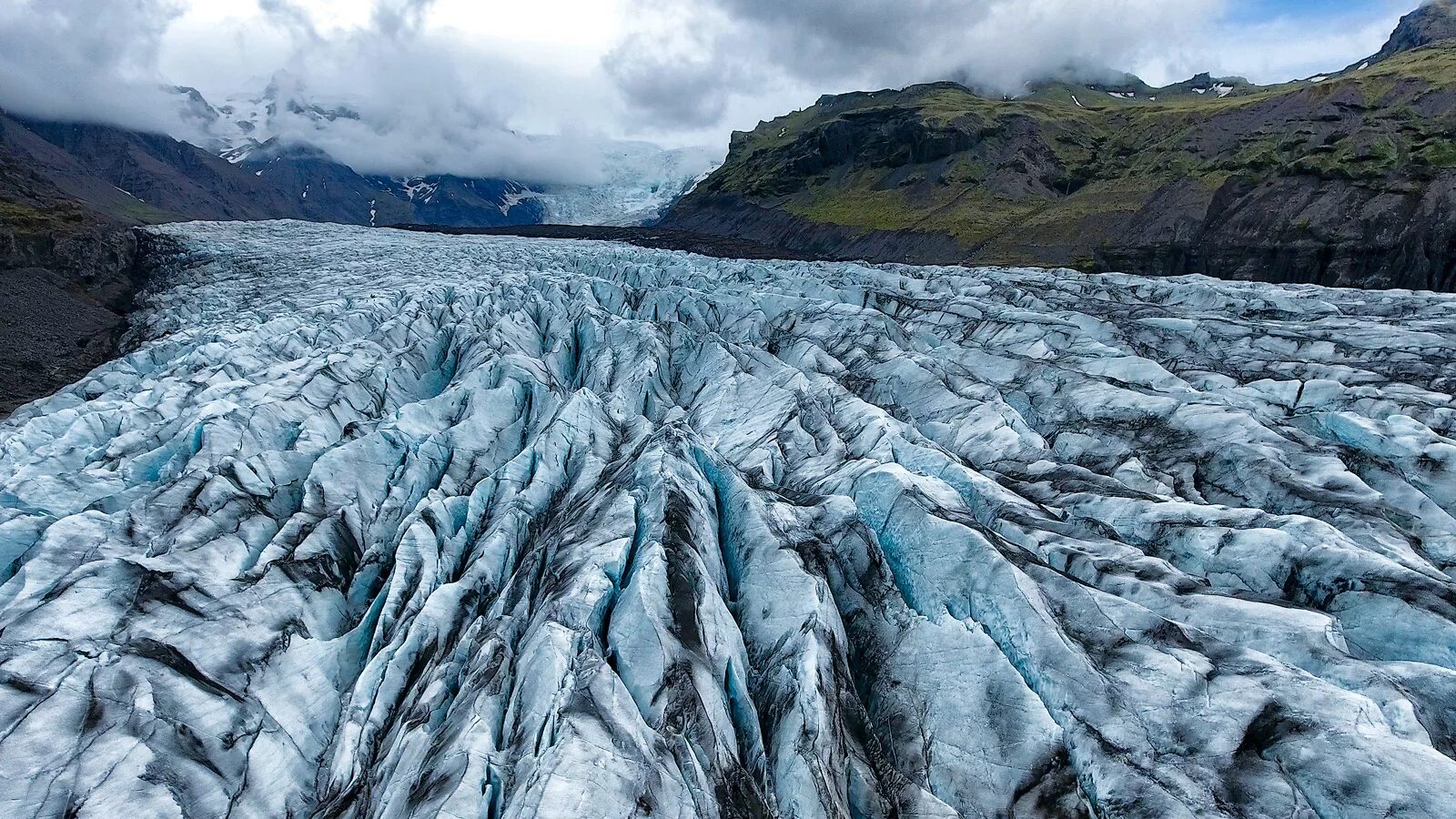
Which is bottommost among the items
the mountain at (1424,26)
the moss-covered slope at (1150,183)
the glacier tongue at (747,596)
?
the glacier tongue at (747,596)

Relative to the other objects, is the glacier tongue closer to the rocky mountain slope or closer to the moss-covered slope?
the moss-covered slope

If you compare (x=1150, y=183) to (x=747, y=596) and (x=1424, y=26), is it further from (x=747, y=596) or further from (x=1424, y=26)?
(x=1424, y=26)

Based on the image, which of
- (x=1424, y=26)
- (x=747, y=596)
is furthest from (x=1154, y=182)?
(x=1424, y=26)

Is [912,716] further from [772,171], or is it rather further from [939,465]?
→ [772,171]

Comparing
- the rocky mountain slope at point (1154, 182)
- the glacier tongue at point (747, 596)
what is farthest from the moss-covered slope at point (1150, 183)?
the glacier tongue at point (747, 596)

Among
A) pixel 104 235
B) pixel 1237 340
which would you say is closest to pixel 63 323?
pixel 104 235

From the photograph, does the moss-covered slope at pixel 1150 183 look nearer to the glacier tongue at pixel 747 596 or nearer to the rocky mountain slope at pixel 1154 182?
the rocky mountain slope at pixel 1154 182
